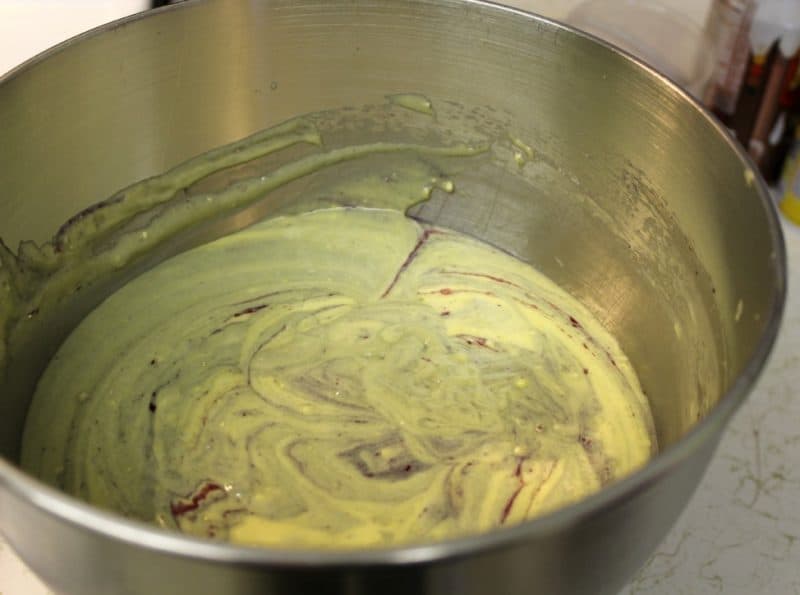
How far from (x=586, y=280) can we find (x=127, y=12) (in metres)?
0.78

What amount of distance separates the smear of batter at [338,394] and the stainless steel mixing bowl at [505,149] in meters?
0.05

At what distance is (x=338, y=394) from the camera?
3.69 ft

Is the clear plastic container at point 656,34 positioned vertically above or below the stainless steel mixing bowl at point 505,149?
above

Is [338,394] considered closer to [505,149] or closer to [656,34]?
[505,149]

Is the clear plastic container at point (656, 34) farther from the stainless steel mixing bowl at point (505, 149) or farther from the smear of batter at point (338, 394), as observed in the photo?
the smear of batter at point (338, 394)

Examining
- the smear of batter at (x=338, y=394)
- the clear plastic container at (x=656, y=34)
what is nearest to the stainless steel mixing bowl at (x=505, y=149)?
the smear of batter at (x=338, y=394)

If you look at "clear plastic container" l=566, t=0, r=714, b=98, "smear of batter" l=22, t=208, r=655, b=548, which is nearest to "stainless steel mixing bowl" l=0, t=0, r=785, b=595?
"smear of batter" l=22, t=208, r=655, b=548

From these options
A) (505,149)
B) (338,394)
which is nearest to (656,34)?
(505,149)

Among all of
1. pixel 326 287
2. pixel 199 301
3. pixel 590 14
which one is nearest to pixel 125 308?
pixel 199 301

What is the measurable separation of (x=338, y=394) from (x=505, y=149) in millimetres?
463

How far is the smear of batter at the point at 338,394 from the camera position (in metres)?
0.98

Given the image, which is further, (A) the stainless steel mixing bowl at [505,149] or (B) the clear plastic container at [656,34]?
(B) the clear plastic container at [656,34]

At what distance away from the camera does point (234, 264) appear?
4.29 feet

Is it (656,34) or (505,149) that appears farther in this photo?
(656,34)
